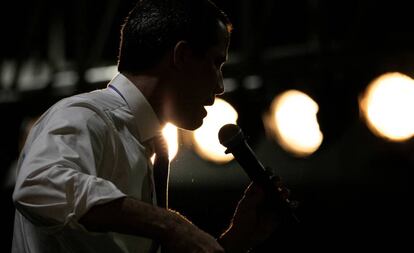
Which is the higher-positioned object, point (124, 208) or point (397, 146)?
point (124, 208)

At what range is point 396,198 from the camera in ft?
12.3

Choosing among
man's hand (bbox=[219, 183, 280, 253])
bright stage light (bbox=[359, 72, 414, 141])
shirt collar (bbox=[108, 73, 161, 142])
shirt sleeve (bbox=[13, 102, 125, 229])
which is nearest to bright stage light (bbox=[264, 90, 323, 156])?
bright stage light (bbox=[359, 72, 414, 141])

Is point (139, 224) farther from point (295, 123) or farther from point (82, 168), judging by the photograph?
point (295, 123)

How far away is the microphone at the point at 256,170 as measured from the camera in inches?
64.6

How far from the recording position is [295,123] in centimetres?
393

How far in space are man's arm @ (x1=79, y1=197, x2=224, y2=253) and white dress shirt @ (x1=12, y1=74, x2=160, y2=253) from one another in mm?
17

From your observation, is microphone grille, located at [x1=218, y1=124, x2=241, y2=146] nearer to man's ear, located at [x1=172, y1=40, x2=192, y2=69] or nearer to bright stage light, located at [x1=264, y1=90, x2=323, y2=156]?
man's ear, located at [x1=172, y1=40, x2=192, y2=69]

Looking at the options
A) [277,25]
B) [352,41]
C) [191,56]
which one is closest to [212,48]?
[191,56]

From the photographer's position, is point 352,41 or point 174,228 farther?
point 352,41

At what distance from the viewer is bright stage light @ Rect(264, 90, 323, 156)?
384 centimetres

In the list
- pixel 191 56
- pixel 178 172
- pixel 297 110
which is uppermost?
pixel 191 56

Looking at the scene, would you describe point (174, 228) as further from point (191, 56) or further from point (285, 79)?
point (285, 79)

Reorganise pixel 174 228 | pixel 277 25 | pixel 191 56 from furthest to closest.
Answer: pixel 277 25 → pixel 191 56 → pixel 174 228

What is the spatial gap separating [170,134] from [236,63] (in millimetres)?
616
